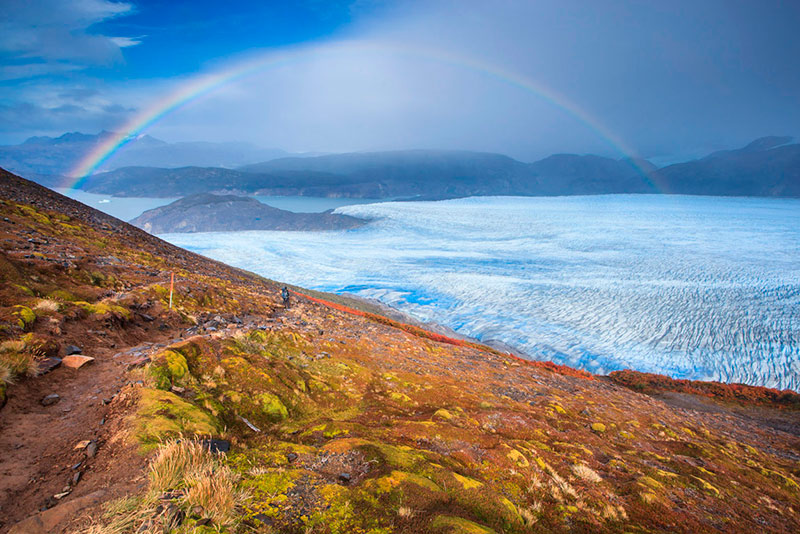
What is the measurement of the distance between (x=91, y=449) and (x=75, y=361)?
2690mm

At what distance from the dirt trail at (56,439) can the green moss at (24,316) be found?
1263 millimetres

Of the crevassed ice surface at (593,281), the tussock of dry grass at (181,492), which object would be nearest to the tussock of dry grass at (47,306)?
the tussock of dry grass at (181,492)

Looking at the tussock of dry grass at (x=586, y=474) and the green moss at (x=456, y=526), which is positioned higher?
the green moss at (x=456, y=526)

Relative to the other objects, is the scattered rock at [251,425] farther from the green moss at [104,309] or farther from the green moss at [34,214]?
the green moss at [34,214]

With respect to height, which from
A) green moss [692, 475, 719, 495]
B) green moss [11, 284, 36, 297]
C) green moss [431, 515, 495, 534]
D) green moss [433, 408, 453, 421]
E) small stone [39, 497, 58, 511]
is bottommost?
green moss [692, 475, 719, 495]

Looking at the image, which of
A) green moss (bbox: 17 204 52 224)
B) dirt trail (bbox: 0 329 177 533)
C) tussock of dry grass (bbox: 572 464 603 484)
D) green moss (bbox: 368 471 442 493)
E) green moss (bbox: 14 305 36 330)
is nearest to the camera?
dirt trail (bbox: 0 329 177 533)

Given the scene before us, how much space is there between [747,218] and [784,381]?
130m

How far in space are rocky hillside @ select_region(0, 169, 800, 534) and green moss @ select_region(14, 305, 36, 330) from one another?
0.03 meters

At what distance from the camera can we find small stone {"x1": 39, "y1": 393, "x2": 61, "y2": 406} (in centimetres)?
461

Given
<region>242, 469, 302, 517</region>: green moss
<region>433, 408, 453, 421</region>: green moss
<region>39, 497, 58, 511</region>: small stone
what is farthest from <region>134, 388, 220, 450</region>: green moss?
<region>433, 408, 453, 421</region>: green moss

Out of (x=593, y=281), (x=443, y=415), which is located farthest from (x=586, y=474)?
(x=593, y=281)

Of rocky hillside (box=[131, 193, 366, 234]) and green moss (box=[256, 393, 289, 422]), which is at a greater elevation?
rocky hillside (box=[131, 193, 366, 234])

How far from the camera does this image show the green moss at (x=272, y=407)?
5.88 m

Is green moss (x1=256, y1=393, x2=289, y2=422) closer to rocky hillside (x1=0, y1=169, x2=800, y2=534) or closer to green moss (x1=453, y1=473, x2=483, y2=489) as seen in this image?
rocky hillside (x1=0, y1=169, x2=800, y2=534)
